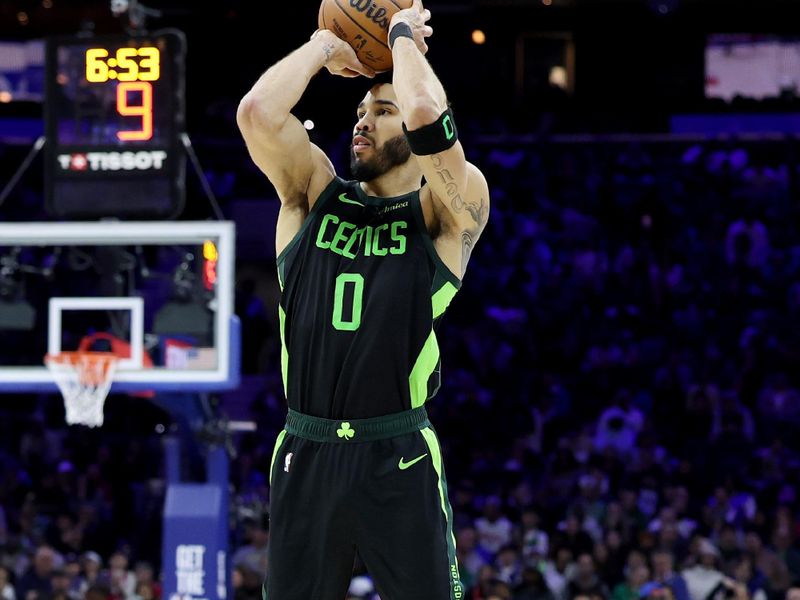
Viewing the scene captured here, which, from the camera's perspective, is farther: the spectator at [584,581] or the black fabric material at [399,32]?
the spectator at [584,581]

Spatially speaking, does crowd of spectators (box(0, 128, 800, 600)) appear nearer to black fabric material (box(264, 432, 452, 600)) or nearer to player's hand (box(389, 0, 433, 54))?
black fabric material (box(264, 432, 452, 600))

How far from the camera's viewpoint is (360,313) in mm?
4070

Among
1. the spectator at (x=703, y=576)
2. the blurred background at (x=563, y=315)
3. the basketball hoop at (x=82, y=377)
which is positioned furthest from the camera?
the blurred background at (x=563, y=315)

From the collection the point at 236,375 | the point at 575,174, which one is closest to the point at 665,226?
the point at 575,174

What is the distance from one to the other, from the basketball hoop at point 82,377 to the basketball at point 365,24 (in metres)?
4.66

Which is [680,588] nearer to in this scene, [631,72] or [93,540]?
[93,540]

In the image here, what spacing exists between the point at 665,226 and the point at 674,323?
166cm

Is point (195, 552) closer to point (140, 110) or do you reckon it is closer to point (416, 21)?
point (140, 110)

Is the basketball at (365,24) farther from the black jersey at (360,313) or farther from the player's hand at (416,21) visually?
the black jersey at (360,313)

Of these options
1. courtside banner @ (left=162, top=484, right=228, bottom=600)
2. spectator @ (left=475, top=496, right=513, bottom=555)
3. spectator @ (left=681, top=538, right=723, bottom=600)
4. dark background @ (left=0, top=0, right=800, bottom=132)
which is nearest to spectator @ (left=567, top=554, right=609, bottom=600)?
spectator @ (left=681, top=538, right=723, bottom=600)

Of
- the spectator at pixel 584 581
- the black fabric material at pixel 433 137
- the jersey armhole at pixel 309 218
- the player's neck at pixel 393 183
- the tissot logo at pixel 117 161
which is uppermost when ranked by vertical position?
the black fabric material at pixel 433 137

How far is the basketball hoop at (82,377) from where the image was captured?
28.0 feet

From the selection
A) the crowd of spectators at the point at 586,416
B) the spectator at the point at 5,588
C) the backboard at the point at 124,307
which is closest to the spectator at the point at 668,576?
the crowd of spectators at the point at 586,416

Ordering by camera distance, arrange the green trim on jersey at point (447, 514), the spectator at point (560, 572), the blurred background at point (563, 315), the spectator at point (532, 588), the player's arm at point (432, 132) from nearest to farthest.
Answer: the player's arm at point (432, 132)
the green trim on jersey at point (447, 514)
the spectator at point (532, 588)
the spectator at point (560, 572)
the blurred background at point (563, 315)
